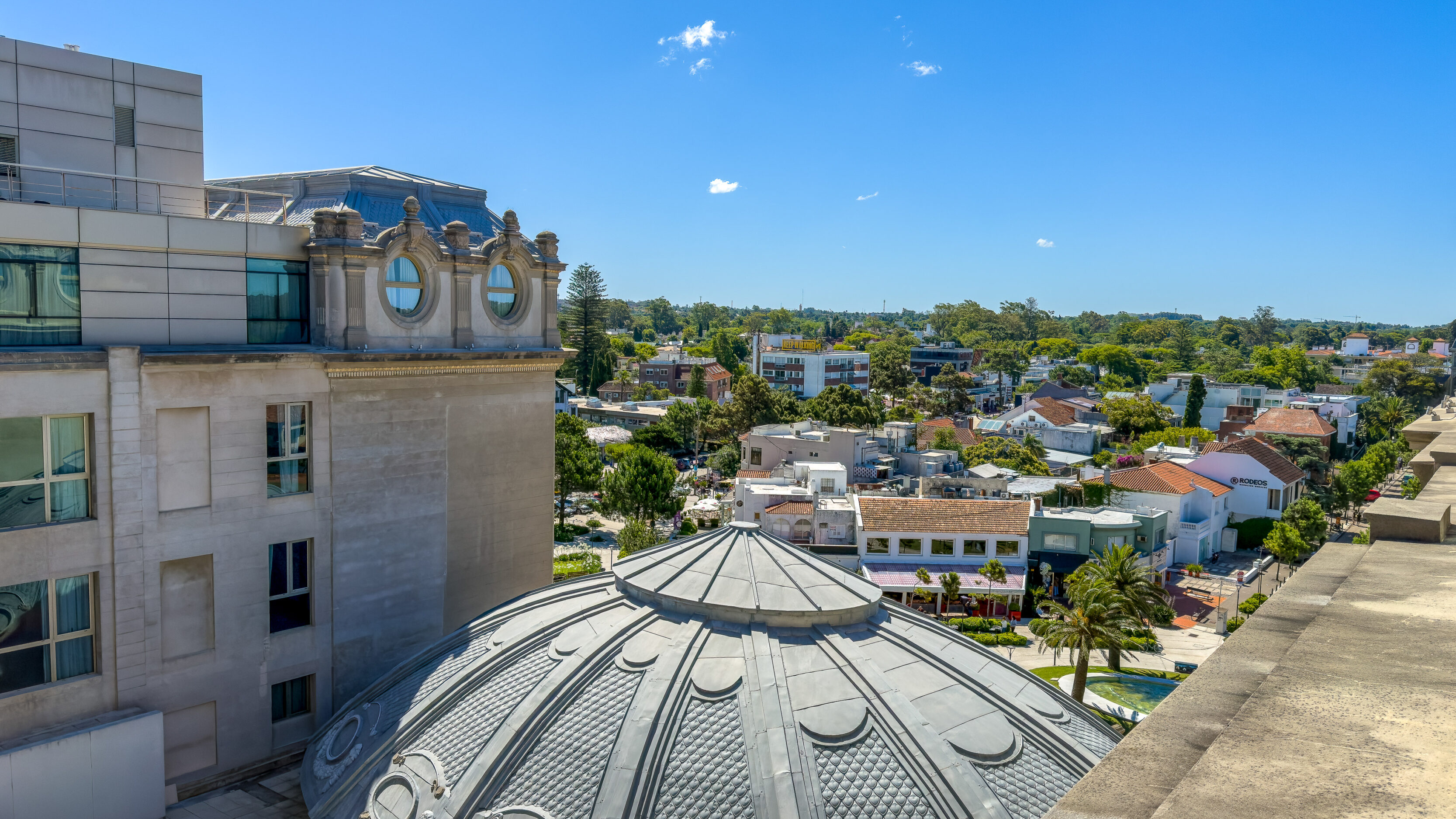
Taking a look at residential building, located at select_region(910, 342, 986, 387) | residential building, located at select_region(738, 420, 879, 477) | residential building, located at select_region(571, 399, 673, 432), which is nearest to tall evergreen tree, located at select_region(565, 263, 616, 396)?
residential building, located at select_region(571, 399, 673, 432)

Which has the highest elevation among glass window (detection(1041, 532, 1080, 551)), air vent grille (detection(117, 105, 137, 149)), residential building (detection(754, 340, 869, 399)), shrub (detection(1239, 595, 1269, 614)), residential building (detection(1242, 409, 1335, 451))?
air vent grille (detection(117, 105, 137, 149))

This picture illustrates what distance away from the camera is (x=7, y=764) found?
18.5 metres

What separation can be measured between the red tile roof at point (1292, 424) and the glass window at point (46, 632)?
361ft

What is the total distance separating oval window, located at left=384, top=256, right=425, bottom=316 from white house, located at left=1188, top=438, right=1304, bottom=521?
240 ft

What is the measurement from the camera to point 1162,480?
7038 cm

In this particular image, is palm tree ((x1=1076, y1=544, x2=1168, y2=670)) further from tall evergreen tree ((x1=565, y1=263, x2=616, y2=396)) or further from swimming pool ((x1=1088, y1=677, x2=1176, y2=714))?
tall evergreen tree ((x1=565, y1=263, x2=616, y2=396))

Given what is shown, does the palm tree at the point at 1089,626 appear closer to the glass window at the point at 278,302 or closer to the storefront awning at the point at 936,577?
the storefront awning at the point at 936,577

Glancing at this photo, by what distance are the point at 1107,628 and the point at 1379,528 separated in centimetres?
3164

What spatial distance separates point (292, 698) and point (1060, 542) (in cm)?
4828

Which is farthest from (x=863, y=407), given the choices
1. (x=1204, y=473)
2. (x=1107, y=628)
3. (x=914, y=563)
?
(x=1107, y=628)

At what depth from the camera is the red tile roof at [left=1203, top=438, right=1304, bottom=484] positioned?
79.1 m

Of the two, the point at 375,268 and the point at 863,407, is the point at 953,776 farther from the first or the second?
the point at 863,407

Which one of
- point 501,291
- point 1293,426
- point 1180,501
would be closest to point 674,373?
point 1293,426

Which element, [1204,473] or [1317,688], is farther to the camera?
[1204,473]
